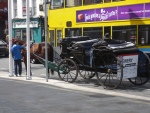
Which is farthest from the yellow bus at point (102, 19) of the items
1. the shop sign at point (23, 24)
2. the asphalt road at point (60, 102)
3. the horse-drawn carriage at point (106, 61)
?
the shop sign at point (23, 24)

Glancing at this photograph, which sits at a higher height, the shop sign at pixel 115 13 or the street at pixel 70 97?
the shop sign at pixel 115 13

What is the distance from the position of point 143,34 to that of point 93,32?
2.84 metres

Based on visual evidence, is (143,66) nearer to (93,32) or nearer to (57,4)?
(93,32)

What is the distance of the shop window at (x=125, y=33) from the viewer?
1466 centimetres

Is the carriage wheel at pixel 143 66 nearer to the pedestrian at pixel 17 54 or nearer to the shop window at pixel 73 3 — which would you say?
the shop window at pixel 73 3

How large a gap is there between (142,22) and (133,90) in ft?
10.7

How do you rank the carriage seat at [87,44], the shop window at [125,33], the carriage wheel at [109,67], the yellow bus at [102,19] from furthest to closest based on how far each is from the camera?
the shop window at [125,33] < the yellow bus at [102,19] < the carriage seat at [87,44] < the carriage wheel at [109,67]

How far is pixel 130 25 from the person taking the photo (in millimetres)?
14727

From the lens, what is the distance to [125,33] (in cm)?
1499

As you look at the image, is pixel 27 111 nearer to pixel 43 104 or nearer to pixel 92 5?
pixel 43 104

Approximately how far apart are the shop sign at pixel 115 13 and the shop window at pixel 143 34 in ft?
1.45

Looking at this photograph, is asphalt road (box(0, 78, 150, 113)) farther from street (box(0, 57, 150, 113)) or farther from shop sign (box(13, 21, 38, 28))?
shop sign (box(13, 21, 38, 28))

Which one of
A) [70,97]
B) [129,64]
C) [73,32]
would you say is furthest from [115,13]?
[70,97]

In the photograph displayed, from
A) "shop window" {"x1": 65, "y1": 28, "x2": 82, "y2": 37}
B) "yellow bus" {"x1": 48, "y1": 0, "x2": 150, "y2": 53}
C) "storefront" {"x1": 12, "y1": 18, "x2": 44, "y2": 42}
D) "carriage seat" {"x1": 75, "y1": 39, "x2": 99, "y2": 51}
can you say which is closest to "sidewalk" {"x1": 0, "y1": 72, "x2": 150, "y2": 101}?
"carriage seat" {"x1": 75, "y1": 39, "x2": 99, "y2": 51}
